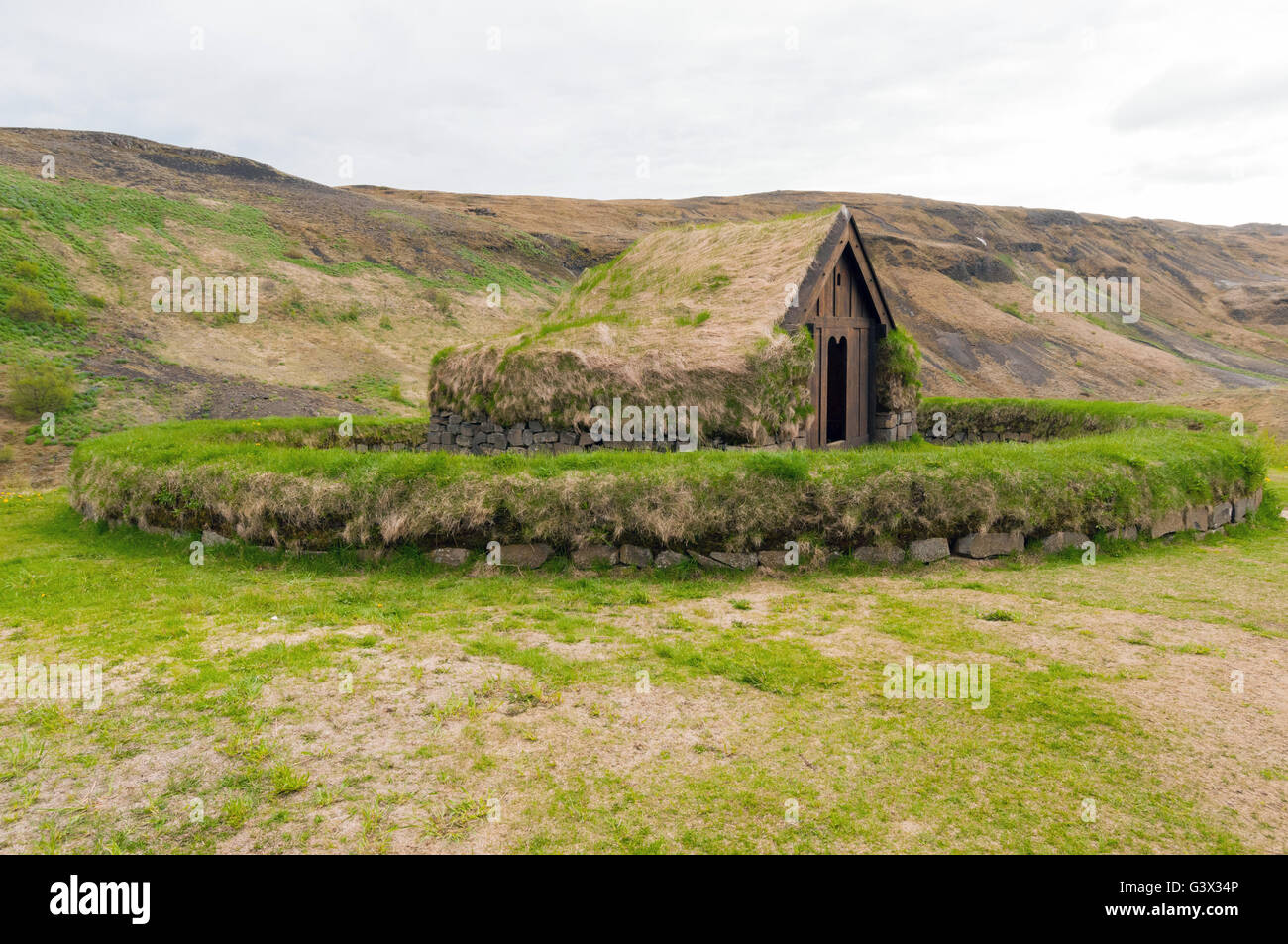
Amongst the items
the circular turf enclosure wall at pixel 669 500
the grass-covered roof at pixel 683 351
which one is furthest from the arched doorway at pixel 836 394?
the circular turf enclosure wall at pixel 669 500

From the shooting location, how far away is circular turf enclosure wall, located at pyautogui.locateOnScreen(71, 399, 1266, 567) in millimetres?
8633

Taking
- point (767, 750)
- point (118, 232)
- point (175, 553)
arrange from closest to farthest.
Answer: point (767, 750)
point (175, 553)
point (118, 232)

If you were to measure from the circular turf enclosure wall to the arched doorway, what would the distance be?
23.7 feet

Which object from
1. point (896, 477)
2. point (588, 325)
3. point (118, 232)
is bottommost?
point (896, 477)

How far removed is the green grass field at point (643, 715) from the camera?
151 inches

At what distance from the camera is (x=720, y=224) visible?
18750mm

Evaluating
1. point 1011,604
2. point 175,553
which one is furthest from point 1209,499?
point 175,553

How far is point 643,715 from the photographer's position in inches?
203

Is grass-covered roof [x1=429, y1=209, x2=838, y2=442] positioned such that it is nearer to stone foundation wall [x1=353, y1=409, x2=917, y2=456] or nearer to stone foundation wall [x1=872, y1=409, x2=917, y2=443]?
stone foundation wall [x1=353, y1=409, x2=917, y2=456]

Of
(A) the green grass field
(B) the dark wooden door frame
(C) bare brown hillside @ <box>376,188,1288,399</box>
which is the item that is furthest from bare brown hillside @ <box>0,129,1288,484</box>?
(A) the green grass field

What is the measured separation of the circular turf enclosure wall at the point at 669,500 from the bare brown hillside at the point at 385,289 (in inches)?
605

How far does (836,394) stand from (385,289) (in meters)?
34.9

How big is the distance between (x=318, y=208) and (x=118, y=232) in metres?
15.9

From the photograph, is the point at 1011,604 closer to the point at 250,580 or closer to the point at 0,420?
the point at 250,580
